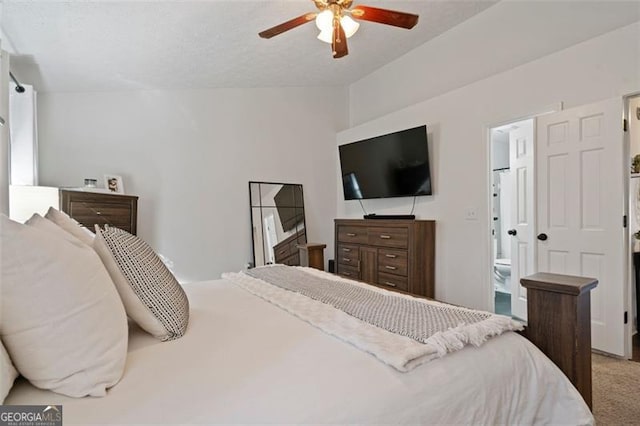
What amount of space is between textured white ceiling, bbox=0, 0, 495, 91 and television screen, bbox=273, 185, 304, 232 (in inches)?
55.1

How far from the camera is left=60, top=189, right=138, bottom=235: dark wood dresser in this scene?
109 inches

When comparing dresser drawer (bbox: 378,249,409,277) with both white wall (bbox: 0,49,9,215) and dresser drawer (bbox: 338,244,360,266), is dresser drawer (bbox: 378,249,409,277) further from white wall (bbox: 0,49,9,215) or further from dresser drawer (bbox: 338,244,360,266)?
white wall (bbox: 0,49,9,215)

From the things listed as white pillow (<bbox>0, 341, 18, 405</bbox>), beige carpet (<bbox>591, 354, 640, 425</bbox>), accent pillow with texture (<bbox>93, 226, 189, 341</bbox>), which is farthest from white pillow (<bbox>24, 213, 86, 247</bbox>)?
beige carpet (<bbox>591, 354, 640, 425</bbox>)

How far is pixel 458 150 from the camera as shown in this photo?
3410 mm

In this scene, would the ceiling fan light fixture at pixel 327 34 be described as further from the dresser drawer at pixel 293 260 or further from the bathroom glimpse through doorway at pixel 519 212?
the dresser drawer at pixel 293 260

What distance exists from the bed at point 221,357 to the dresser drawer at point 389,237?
7.25 ft

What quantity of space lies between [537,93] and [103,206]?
154 inches

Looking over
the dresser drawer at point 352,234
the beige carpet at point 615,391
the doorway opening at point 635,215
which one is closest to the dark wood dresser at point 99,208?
→ the dresser drawer at point 352,234

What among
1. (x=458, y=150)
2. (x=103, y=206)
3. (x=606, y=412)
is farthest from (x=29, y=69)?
(x=606, y=412)

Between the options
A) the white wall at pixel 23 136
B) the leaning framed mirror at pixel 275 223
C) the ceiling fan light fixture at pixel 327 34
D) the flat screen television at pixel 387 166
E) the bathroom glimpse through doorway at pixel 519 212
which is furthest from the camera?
the leaning framed mirror at pixel 275 223

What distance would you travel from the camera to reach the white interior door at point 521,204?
3.36 metres

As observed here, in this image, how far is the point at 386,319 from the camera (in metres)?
1.21

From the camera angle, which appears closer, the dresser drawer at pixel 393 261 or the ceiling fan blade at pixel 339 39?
the ceiling fan blade at pixel 339 39

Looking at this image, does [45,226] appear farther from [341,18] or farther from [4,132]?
[4,132]
